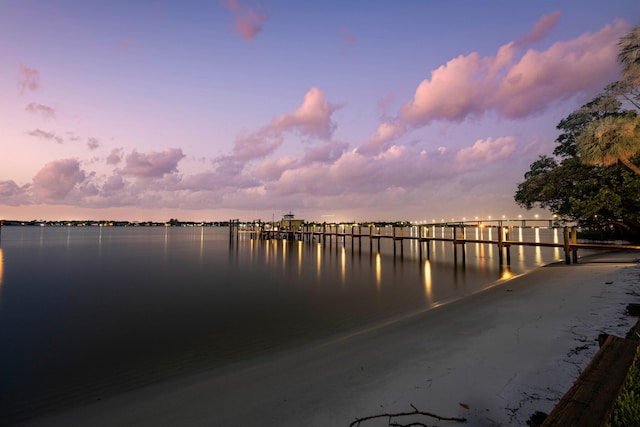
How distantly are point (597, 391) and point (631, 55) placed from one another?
47.8 ft

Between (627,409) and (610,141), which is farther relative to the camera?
(610,141)

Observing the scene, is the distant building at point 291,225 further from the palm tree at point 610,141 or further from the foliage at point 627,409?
the foliage at point 627,409

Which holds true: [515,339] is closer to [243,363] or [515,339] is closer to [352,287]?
[243,363]

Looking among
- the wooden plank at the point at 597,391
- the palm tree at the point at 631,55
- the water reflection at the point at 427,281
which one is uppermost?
the palm tree at the point at 631,55

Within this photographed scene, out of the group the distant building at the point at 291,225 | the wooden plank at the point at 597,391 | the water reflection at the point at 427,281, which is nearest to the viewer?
the wooden plank at the point at 597,391

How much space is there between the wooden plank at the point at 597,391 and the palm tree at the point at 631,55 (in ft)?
43.2

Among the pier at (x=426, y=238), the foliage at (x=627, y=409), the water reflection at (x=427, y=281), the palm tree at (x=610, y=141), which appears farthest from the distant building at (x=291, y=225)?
the foliage at (x=627, y=409)

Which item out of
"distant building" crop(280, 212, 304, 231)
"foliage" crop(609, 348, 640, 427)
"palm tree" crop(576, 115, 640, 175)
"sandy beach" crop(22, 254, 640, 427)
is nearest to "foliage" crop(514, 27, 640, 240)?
"palm tree" crop(576, 115, 640, 175)

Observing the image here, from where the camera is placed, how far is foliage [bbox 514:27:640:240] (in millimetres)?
10984

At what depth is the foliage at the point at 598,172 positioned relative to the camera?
11.0 meters

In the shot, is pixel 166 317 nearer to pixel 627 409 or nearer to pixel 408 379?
pixel 408 379

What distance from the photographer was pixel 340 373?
5594 mm

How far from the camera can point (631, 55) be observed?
37.0 feet

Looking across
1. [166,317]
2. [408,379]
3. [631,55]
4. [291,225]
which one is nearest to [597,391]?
[408,379]
